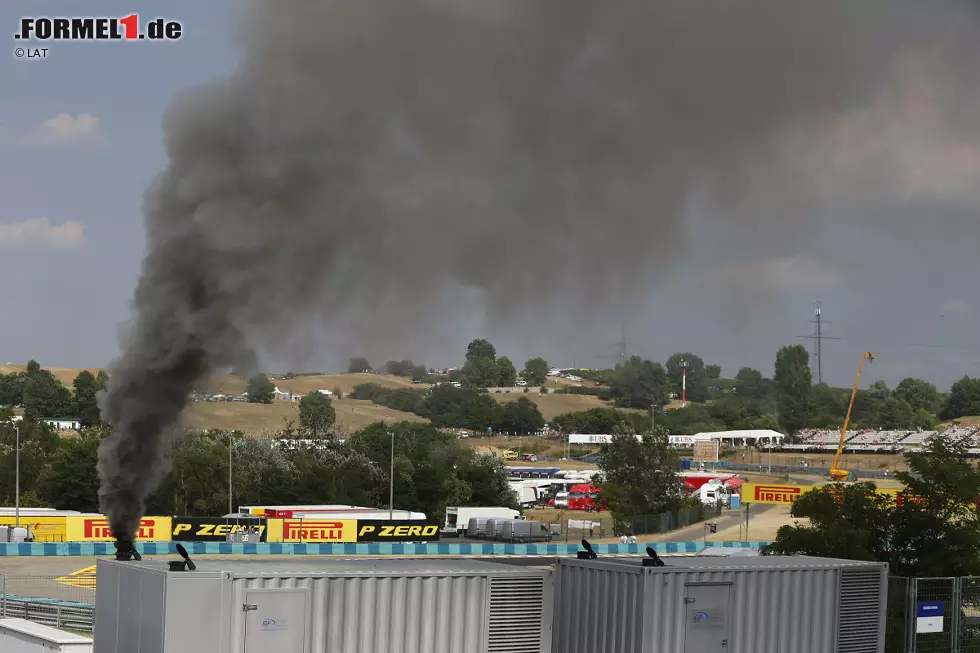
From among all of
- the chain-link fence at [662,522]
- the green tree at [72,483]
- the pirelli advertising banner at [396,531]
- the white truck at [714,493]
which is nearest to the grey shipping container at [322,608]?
the pirelli advertising banner at [396,531]

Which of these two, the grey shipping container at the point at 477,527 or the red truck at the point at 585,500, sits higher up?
the grey shipping container at the point at 477,527

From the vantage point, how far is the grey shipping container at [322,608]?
1555 centimetres

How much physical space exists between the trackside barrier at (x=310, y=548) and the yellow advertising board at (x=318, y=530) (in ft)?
26.8

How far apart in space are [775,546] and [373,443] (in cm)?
9004

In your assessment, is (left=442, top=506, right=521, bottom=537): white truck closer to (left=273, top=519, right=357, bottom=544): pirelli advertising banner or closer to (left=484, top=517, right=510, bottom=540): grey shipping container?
(left=484, top=517, right=510, bottom=540): grey shipping container

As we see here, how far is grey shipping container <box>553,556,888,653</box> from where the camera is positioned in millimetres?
17500

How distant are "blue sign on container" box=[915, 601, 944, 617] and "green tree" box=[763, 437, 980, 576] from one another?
8658 millimetres

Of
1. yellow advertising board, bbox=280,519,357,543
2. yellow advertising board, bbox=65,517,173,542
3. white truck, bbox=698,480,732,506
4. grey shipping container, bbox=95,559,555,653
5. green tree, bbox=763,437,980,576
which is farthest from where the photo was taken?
white truck, bbox=698,480,732,506

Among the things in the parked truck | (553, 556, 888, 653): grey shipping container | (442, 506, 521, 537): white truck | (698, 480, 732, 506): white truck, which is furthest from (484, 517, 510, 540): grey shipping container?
(553, 556, 888, 653): grey shipping container

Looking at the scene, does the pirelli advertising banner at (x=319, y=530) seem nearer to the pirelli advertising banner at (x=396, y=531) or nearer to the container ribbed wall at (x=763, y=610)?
the pirelli advertising banner at (x=396, y=531)

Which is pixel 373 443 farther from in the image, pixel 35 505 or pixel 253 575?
pixel 253 575

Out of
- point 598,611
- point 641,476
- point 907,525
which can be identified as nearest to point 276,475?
point 641,476

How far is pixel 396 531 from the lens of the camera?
81.7 meters

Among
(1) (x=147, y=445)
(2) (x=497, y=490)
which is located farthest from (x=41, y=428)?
(1) (x=147, y=445)
